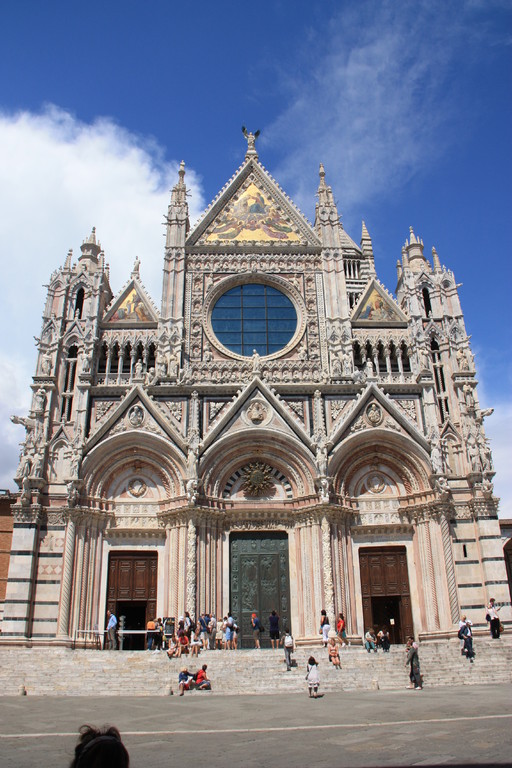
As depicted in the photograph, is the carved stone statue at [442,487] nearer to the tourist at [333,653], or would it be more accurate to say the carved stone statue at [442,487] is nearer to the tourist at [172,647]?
the tourist at [333,653]

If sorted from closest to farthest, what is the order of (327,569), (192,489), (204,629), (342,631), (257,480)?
1. (204,629)
2. (342,631)
3. (327,569)
4. (192,489)
5. (257,480)

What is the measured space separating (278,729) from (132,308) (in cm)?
1938

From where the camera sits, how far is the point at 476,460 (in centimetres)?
2286

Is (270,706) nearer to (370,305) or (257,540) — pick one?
(257,540)

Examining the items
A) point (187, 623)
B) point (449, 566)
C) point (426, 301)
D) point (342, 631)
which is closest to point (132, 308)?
point (426, 301)

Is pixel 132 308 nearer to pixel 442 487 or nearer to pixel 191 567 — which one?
pixel 191 567

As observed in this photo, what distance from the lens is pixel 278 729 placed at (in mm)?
9039

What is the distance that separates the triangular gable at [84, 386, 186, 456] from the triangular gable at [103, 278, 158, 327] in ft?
11.1

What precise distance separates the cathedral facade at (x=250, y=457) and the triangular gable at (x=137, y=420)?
5cm

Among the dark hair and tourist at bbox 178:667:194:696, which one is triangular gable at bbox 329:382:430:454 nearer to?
tourist at bbox 178:667:194:696

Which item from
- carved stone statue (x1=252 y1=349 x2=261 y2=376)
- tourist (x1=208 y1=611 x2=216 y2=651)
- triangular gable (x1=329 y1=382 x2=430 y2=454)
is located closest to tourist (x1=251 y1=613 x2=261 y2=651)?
tourist (x1=208 y1=611 x2=216 y2=651)

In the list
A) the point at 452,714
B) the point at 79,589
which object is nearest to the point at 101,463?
the point at 79,589

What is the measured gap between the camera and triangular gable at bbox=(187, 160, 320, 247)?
27609mm

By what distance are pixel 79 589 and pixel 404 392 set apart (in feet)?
43.7
